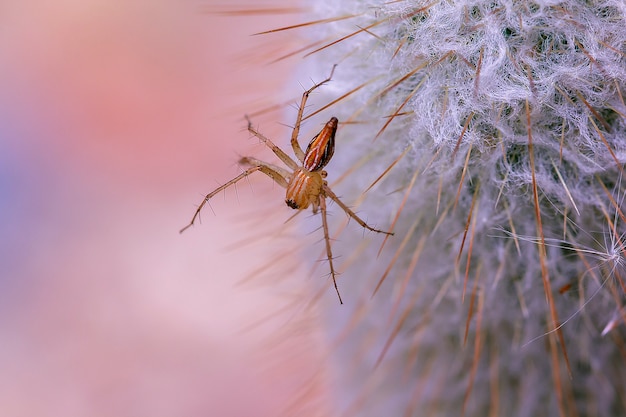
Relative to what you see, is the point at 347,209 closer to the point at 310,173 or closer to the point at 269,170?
the point at 310,173

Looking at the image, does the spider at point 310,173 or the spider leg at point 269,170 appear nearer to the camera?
the spider at point 310,173

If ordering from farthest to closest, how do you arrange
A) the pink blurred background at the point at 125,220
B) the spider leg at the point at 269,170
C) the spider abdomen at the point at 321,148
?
the pink blurred background at the point at 125,220
the spider leg at the point at 269,170
the spider abdomen at the point at 321,148

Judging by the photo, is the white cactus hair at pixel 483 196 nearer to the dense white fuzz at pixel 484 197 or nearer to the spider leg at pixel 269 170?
the dense white fuzz at pixel 484 197

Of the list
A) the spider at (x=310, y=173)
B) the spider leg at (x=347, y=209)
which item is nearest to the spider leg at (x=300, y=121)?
the spider at (x=310, y=173)

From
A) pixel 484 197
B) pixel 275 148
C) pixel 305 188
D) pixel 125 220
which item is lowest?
pixel 484 197

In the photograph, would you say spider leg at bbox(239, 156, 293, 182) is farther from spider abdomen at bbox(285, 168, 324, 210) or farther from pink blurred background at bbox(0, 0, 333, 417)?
pink blurred background at bbox(0, 0, 333, 417)

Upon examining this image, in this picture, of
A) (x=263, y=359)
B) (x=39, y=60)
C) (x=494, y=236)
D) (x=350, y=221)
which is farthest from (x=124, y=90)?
(x=494, y=236)

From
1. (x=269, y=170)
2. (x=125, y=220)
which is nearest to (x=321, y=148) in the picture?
(x=269, y=170)
